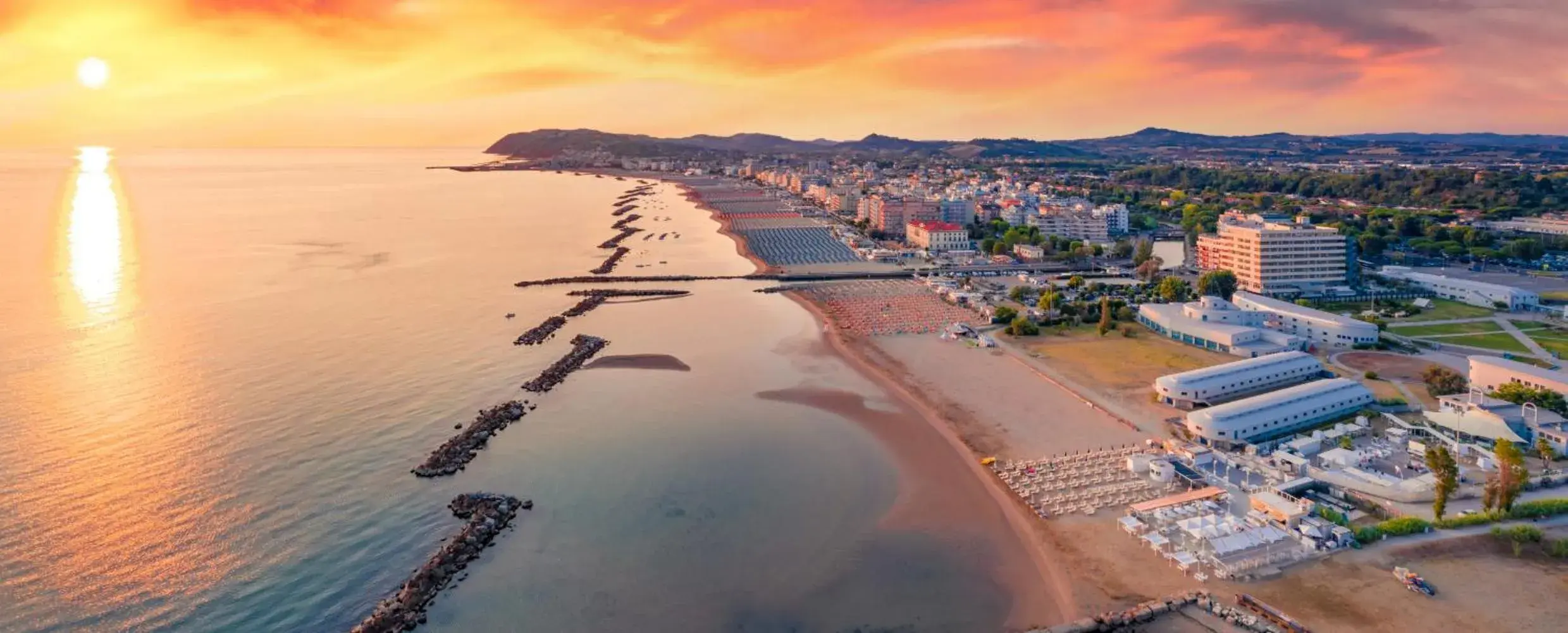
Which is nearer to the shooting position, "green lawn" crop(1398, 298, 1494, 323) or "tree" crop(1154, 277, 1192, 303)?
"green lawn" crop(1398, 298, 1494, 323)

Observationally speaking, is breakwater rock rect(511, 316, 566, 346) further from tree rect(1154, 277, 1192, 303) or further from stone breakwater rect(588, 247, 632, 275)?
tree rect(1154, 277, 1192, 303)

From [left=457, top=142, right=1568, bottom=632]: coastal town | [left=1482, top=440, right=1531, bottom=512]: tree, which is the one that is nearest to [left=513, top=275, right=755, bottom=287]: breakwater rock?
[left=457, top=142, right=1568, bottom=632]: coastal town

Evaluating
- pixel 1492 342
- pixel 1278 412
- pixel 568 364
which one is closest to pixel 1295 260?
pixel 1492 342

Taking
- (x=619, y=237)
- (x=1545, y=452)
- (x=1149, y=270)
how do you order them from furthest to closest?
(x=619, y=237) < (x=1149, y=270) < (x=1545, y=452)

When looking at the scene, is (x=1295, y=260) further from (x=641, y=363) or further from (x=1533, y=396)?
(x=641, y=363)

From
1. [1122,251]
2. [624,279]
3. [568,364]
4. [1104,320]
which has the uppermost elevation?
[1122,251]

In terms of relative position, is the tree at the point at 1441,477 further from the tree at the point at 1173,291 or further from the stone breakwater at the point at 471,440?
the tree at the point at 1173,291
